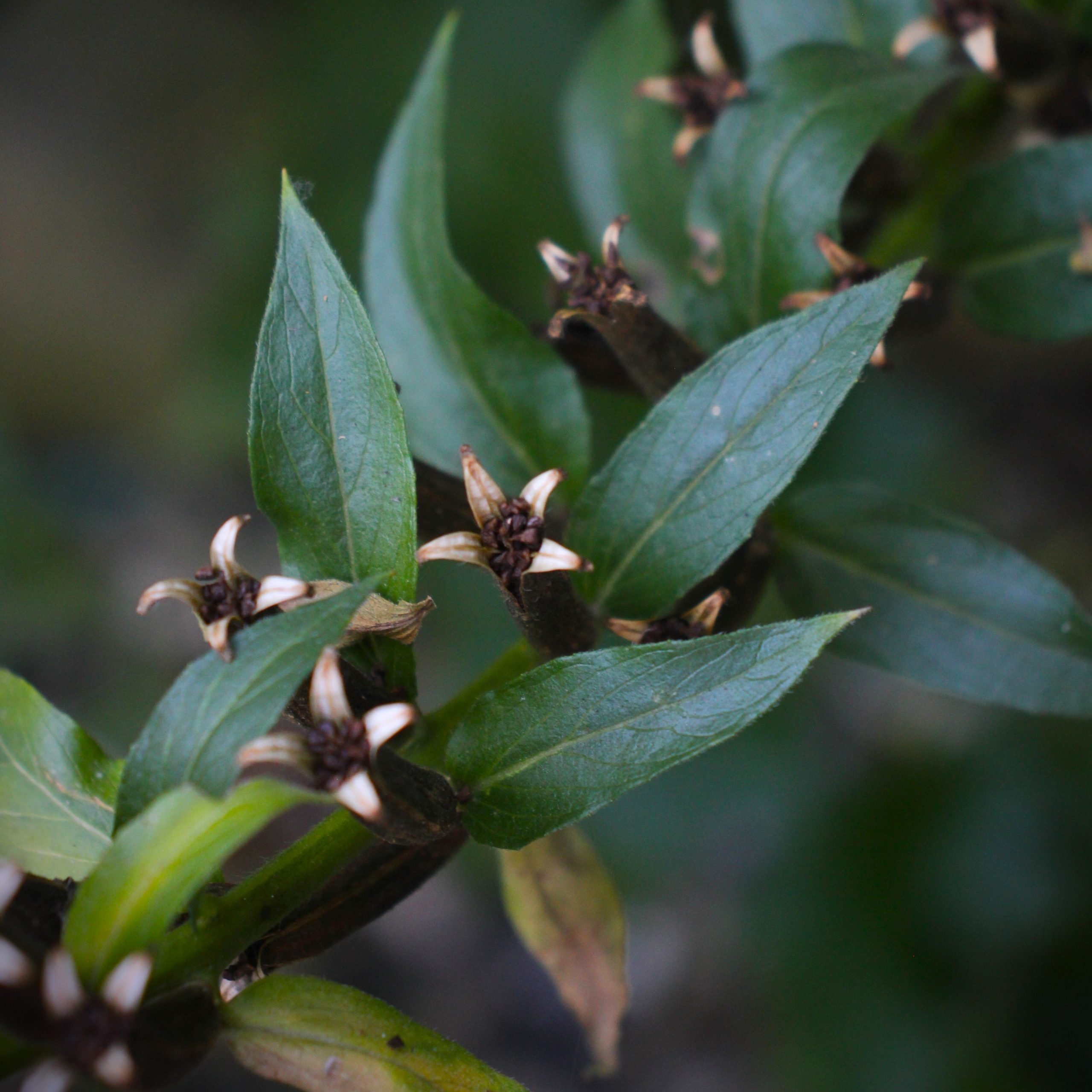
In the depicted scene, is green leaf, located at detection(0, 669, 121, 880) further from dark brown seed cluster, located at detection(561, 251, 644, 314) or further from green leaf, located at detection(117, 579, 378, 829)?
dark brown seed cluster, located at detection(561, 251, 644, 314)

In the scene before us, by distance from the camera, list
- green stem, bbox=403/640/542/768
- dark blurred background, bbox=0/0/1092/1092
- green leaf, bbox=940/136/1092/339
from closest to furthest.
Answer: green stem, bbox=403/640/542/768
green leaf, bbox=940/136/1092/339
dark blurred background, bbox=0/0/1092/1092

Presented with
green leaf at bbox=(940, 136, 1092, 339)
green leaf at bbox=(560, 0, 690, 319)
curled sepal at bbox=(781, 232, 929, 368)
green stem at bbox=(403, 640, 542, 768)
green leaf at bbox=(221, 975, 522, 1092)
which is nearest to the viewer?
green leaf at bbox=(221, 975, 522, 1092)

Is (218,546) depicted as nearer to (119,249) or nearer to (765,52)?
(765,52)

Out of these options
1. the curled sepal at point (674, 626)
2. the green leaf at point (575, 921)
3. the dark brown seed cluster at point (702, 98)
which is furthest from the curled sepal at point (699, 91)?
the green leaf at point (575, 921)

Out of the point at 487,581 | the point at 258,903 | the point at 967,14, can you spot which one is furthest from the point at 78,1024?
the point at 487,581

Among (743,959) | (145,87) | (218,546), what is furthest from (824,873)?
(145,87)

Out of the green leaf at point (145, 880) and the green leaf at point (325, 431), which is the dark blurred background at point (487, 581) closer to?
the green leaf at point (325, 431)

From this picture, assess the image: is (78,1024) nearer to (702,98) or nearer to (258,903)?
(258,903)

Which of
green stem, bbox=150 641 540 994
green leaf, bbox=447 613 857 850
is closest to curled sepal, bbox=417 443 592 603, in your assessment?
green leaf, bbox=447 613 857 850
